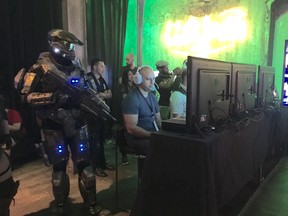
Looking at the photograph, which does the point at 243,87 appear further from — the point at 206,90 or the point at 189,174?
the point at 189,174

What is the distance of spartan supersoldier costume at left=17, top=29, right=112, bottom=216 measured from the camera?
2281mm

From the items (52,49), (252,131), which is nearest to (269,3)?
(252,131)

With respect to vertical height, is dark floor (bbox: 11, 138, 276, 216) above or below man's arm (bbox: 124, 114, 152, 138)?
below

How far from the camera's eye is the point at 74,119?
2463mm

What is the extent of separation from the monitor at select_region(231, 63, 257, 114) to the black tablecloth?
0.34m

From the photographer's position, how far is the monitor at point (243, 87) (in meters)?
2.34

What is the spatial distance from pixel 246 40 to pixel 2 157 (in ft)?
14.6

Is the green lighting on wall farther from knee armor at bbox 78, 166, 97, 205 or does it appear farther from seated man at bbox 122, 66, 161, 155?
knee armor at bbox 78, 166, 97, 205

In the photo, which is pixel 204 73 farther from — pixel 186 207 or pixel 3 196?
pixel 3 196

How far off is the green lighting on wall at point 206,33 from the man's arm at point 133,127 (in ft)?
10.7

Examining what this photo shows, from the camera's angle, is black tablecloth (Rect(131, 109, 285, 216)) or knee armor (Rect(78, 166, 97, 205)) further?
knee armor (Rect(78, 166, 97, 205))

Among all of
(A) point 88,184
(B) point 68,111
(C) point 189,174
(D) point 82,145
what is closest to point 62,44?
(B) point 68,111

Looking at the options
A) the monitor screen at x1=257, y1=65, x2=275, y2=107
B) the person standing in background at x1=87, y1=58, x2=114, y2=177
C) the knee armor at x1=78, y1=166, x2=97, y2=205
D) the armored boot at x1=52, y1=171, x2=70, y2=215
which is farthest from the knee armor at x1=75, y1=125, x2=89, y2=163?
the monitor screen at x1=257, y1=65, x2=275, y2=107

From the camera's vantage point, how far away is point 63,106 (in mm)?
2443
